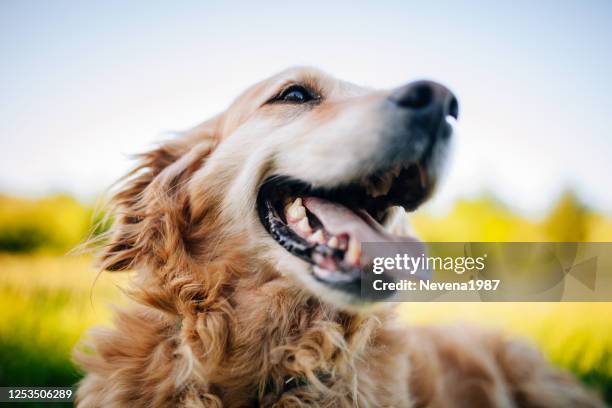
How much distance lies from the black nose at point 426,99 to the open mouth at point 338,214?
0.25m

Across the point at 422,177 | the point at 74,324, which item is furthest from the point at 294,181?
the point at 74,324

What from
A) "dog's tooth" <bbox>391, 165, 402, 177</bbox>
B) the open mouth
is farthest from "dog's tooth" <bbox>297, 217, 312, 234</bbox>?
"dog's tooth" <bbox>391, 165, 402, 177</bbox>

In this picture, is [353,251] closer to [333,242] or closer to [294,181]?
[333,242]

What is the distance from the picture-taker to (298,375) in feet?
6.74

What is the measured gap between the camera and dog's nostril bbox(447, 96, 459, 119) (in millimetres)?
1915

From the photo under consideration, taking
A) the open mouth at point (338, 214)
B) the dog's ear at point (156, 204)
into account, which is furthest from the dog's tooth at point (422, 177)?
the dog's ear at point (156, 204)

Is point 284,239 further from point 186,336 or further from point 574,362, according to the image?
point 574,362

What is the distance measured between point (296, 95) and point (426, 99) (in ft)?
2.87

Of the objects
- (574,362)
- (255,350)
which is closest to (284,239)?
(255,350)

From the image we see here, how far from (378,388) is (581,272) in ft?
5.50

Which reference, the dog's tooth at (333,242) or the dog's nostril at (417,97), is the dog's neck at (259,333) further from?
the dog's nostril at (417,97)

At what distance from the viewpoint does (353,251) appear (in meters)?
1.92

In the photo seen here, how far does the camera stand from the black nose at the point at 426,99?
1.86 m

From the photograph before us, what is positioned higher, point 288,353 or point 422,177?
point 422,177
